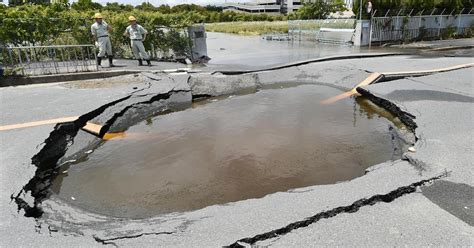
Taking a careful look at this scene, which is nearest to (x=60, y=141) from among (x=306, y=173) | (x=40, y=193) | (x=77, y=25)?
(x=40, y=193)

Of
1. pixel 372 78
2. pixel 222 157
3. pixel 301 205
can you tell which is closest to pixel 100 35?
pixel 222 157

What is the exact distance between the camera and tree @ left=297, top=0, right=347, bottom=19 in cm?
2722

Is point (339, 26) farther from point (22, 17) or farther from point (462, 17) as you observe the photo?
point (22, 17)

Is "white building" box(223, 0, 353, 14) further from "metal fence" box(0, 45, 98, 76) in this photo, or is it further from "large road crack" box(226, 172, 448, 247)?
"large road crack" box(226, 172, 448, 247)

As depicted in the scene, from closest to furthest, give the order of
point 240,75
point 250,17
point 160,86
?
point 160,86, point 240,75, point 250,17

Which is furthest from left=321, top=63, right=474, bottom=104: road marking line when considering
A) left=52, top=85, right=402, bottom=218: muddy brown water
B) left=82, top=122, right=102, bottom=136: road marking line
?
left=82, top=122, right=102, bottom=136: road marking line

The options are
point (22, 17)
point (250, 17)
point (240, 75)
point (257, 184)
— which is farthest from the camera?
point (250, 17)

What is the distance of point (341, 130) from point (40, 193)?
4904mm

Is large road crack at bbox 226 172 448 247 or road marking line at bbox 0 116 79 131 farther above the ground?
road marking line at bbox 0 116 79 131

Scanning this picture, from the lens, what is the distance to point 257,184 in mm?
4281

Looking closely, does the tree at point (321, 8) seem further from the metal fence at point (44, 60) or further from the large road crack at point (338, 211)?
the large road crack at point (338, 211)

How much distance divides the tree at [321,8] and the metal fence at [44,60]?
20976 millimetres

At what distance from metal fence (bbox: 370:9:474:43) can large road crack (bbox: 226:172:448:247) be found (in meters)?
15.4

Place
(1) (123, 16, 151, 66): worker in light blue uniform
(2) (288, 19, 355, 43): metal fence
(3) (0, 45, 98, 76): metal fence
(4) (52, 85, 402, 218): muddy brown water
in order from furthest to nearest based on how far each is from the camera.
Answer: (2) (288, 19, 355, 43): metal fence
(1) (123, 16, 151, 66): worker in light blue uniform
(3) (0, 45, 98, 76): metal fence
(4) (52, 85, 402, 218): muddy brown water
